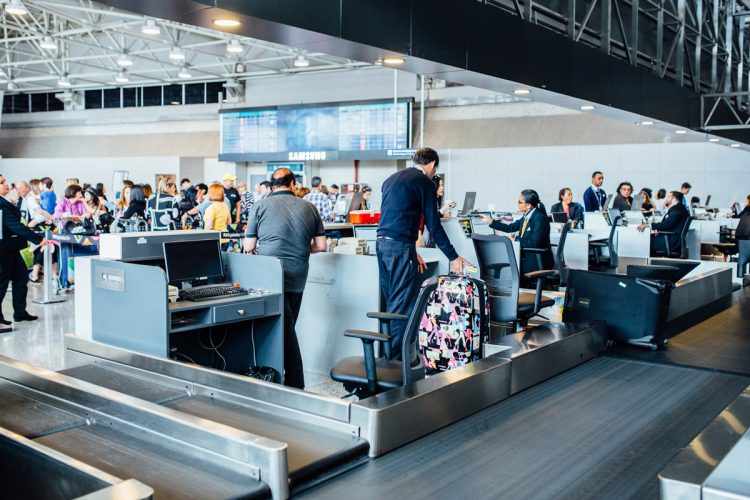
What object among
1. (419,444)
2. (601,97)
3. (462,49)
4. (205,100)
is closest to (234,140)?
(205,100)

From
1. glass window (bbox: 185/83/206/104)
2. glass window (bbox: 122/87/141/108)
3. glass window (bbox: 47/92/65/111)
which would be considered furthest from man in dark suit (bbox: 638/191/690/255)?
glass window (bbox: 47/92/65/111)

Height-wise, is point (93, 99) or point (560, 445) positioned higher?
point (93, 99)

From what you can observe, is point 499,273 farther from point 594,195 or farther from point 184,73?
point 184,73

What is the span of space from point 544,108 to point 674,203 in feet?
17.4

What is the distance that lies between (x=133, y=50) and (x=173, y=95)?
8.10 ft

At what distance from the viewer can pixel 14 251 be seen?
24.0 ft

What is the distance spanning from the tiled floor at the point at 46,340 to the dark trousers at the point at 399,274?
2.47ft

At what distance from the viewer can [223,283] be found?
4.54 meters

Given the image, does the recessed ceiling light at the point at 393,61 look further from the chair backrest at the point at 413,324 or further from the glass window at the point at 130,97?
the glass window at the point at 130,97

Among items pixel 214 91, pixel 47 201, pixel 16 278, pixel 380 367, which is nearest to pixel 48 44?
pixel 214 91

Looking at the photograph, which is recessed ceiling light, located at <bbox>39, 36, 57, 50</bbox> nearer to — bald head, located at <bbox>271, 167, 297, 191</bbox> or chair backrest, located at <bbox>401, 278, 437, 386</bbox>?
bald head, located at <bbox>271, 167, 297, 191</bbox>

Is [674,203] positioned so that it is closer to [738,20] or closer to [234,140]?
[738,20]

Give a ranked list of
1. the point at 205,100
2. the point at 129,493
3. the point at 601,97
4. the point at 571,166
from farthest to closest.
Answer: the point at 205,100 → the point at 571,166 → the point at 601,97 → the point at 129,493

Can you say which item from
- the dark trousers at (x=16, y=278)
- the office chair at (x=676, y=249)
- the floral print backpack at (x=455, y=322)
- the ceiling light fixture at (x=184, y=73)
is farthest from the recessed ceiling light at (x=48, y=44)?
the floral print backpack at (x=455, y=322)
